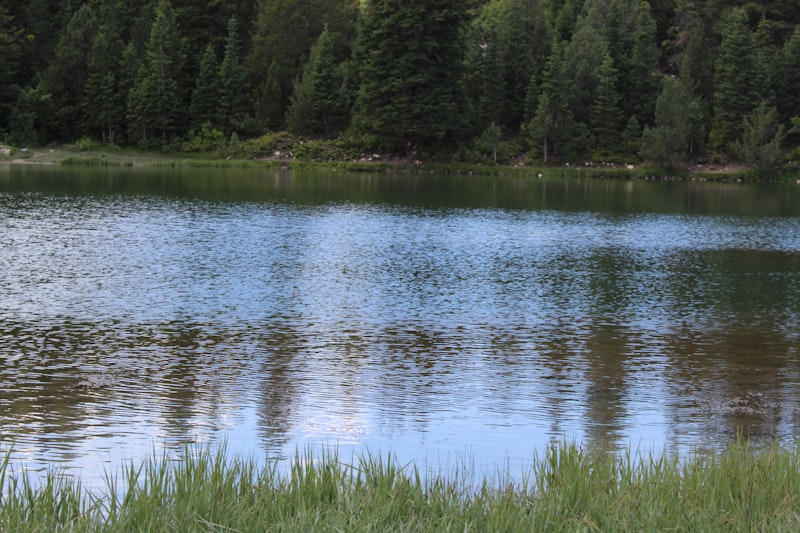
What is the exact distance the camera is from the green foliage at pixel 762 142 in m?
68.8

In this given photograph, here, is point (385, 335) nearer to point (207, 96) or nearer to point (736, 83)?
point (736, 83)

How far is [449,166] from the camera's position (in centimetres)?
7250

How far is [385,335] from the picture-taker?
16891 mm

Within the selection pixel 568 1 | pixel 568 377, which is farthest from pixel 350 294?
pixel 568 1

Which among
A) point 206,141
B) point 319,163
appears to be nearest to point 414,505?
point 319,163

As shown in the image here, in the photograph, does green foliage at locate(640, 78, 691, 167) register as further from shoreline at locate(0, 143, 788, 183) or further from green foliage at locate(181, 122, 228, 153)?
green foliage at locate(181, 122, 228, 153)

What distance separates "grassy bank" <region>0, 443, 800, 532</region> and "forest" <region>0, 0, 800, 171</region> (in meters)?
64.3

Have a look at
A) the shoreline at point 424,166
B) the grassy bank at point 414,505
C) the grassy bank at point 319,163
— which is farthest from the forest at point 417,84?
the grassy bank at point 414,505

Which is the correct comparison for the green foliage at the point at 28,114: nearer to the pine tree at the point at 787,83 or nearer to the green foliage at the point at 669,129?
the green foliage at the point at 669,129

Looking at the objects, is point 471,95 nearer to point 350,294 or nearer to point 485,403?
point 350,294

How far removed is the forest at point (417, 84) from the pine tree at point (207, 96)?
17 centimetres

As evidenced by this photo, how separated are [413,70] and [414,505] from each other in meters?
66.5

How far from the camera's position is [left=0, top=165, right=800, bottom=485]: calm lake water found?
11.1m

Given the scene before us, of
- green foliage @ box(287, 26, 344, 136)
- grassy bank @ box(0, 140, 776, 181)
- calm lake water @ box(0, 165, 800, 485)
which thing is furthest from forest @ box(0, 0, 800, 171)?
calm lake water @ box(0, 165, 800, 485)
